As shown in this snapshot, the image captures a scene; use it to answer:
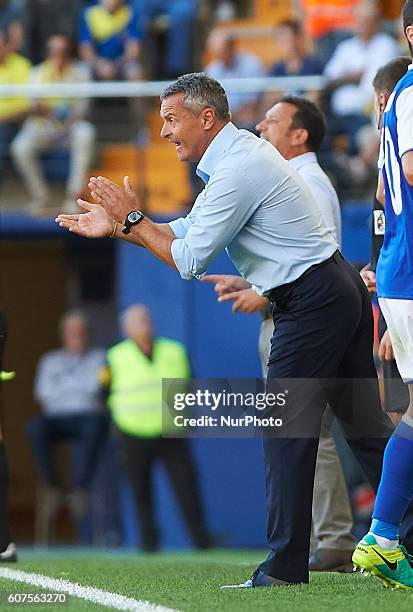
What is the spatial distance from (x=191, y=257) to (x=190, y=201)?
7236 mm

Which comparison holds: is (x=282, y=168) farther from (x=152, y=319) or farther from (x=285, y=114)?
(x=152, y=319)

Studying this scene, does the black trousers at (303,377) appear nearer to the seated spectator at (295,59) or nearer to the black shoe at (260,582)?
the black shoe at (260,582)

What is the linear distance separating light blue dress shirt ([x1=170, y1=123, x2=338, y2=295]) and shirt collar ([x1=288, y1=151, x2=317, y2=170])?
1201 mm

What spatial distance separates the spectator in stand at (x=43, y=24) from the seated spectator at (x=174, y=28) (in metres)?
0.75

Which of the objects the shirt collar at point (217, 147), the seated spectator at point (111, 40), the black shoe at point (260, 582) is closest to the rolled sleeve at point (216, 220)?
the shirt collar at point (217, 147)

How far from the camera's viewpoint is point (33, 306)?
15953mm

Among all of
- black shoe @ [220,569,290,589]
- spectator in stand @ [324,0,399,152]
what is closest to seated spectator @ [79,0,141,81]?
spectator in stand @ [324,0,399,152]

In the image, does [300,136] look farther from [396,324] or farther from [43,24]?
[43,24]

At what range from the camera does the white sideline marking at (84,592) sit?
4.75 metres

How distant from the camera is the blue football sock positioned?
5016mm

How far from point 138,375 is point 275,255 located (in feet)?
22.1

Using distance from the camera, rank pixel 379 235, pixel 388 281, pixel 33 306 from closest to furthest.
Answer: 1. pixel 388 281
2. pixel 379 235
3. pixel 33 306

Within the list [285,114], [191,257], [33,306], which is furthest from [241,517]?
[191,257]

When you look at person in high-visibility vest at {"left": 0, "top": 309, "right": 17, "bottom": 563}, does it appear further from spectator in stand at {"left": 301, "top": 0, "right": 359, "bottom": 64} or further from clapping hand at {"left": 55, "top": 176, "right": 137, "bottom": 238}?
spectator in stand at {"left": 301, "top": 0, "right": 359, "bottom": 64}
